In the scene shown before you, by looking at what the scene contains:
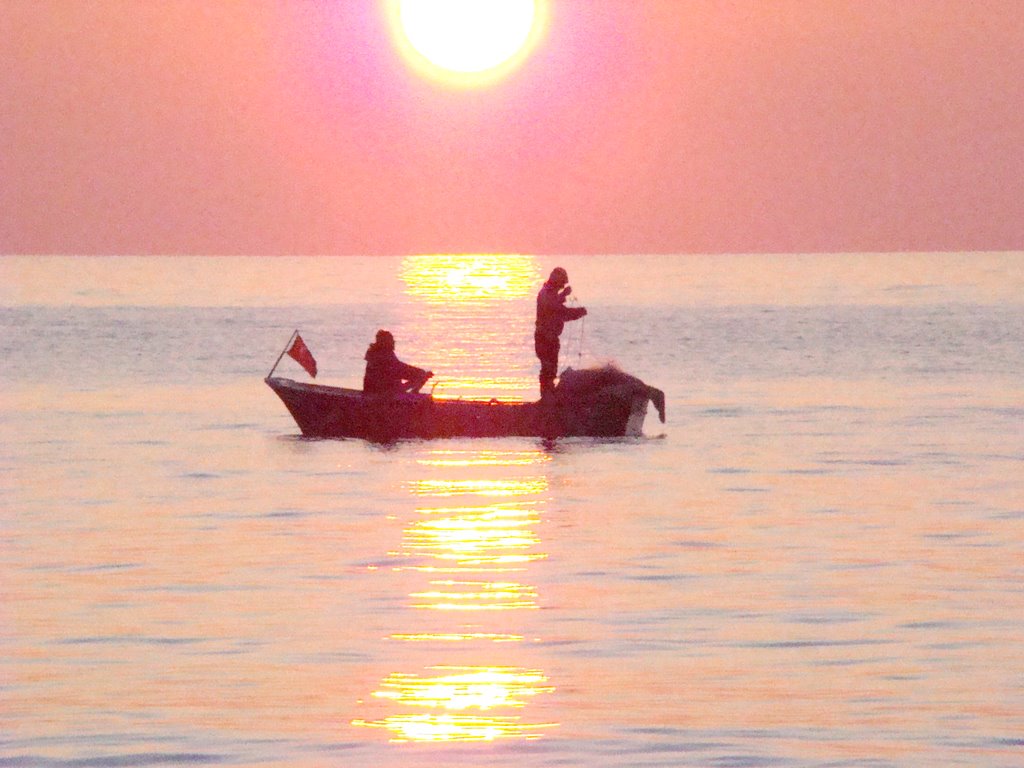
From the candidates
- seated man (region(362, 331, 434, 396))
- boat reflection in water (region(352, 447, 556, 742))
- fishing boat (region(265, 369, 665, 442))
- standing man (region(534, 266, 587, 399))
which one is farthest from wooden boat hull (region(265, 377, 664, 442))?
boat reflection in water (region(352, 447, 556, 742))

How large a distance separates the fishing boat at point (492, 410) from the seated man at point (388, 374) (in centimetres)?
12

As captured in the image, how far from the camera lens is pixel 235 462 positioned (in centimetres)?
2466

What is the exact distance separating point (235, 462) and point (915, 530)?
8906mm

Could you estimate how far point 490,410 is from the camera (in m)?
25.7

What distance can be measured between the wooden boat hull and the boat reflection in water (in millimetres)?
2843

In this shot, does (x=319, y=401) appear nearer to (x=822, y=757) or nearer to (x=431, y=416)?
(x=431, y=416)

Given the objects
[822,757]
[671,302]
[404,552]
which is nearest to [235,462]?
[404,552]

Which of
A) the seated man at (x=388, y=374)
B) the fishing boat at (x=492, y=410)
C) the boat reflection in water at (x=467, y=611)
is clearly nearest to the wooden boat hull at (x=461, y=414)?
the fishing boat at (x=492, y=410)

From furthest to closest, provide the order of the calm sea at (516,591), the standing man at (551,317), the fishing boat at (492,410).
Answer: the fishing boat at (492,410)
the standing man at (551,317)
the calm sea at (516,591)

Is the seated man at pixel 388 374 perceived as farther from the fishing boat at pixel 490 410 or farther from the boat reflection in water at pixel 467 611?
the boat reflection in water at pixel 467 611

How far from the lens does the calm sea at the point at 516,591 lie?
36.0ft

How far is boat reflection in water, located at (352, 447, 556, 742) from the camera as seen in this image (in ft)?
36.7

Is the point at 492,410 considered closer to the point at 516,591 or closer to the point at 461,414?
the point at 461,414

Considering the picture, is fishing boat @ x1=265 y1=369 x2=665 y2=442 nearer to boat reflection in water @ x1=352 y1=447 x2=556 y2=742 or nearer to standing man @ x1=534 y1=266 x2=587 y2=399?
standing man @ x1=534 y1=266 x2=587 y2=399
